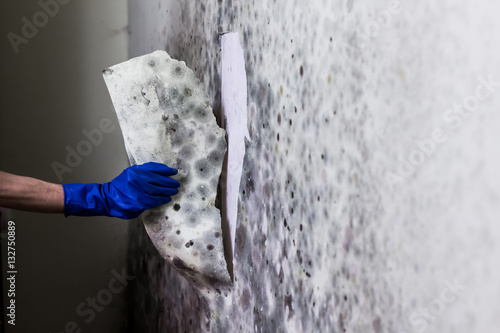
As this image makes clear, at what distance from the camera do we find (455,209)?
0.76 meters

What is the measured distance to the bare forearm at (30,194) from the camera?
1.59 metres

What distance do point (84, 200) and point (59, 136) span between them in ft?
2.95

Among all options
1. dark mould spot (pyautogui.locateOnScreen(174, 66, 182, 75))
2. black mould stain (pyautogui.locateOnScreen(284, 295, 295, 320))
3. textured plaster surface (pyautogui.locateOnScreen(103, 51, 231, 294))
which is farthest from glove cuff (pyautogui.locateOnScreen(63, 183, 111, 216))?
black mould stain (pyautogui.locateOnScreen(284, 295, 295, 320))

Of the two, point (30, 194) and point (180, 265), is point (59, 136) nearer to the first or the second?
point (30, 194)

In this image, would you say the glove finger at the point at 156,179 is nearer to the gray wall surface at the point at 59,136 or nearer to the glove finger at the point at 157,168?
the glove finger at the point at 157,168

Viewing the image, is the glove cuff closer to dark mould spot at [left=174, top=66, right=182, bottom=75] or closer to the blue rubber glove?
the blue rubber glove

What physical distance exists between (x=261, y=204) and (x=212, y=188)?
9.0 inches

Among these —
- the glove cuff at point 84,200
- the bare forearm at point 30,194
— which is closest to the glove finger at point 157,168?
the glove cuff at point 84,200

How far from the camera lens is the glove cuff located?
61.4 inches

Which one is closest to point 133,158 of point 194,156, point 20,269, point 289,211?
point 194,156

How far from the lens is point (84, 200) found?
158 cm

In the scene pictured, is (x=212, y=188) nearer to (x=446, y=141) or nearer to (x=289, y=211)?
(x=289, y=211)

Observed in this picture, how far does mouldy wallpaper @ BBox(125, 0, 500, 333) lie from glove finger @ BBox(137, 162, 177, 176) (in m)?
0.22

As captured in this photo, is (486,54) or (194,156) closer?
(486,54)
